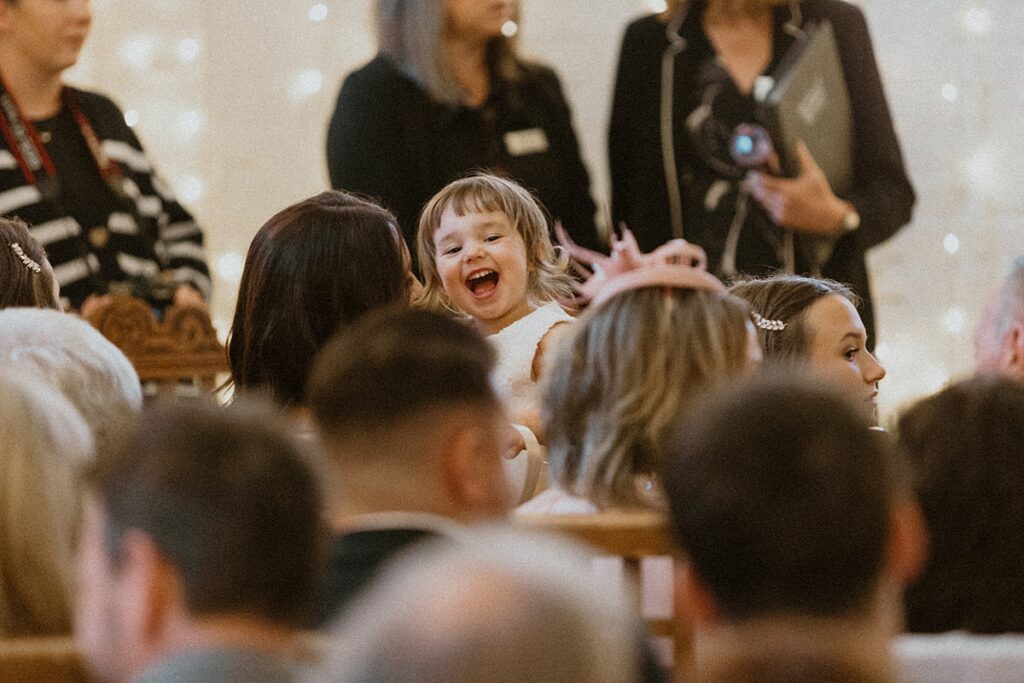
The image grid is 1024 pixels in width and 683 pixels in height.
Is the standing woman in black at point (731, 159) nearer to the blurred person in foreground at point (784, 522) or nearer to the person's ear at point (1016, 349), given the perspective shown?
the person's ear at point (1016, 349)

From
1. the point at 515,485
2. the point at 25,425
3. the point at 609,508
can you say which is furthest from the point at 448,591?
the point at 515,485

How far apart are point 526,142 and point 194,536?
3970 millimetres

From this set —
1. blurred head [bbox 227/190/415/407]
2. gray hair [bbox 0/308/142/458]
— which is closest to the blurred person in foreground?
gray hair [bbox 0/308/142/458]

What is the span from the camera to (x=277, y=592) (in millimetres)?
1302

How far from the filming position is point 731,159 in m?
5.35

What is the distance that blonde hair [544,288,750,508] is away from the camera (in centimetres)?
227

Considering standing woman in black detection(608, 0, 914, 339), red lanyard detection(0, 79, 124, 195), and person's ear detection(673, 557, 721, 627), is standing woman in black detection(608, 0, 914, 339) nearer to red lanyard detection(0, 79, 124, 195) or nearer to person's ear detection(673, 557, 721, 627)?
red lanyard detection(0, 79, 124, 195)

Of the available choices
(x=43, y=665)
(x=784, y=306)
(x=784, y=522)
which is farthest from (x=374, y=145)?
(x=784, y=522)

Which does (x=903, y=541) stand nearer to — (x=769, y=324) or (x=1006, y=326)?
(x=769, y=324)

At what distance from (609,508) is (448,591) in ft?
4.47

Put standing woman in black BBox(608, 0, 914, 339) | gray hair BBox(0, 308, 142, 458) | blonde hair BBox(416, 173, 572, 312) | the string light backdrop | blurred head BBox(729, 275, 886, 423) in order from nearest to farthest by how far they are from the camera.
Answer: gray hair BBox(0, 308, 142, 458)
blurred head BBox(729, 275, 886, 423)
blonde hair BBox(416, 173, 572, 312)
standing woman in black BBox(608, 0, 914, 339)
the string light backdrop

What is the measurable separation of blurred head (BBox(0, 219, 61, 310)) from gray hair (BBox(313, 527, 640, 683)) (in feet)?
8.25

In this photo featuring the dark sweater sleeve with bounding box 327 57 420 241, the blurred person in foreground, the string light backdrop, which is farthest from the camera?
the string light backdrop

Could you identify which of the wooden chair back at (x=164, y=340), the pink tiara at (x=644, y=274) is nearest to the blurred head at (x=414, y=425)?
the pink tiara at (x=644, y=274)
